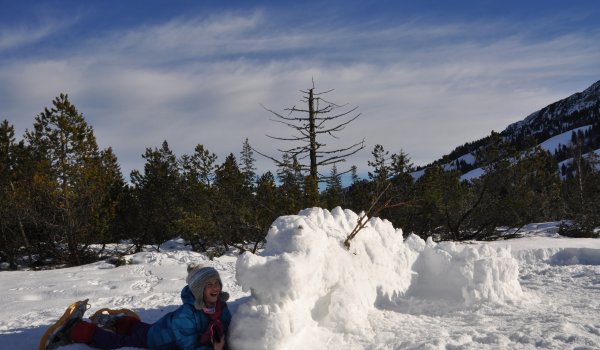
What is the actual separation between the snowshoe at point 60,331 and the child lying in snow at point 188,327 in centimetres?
4

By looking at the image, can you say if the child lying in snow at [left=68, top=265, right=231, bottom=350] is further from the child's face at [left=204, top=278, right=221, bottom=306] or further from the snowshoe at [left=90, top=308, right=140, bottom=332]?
the snowshoe at [left=90, top=308, right=140, bottom=332]

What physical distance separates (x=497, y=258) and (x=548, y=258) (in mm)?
5243

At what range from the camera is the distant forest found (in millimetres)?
12438

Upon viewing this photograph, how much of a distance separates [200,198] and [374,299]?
11164 mm

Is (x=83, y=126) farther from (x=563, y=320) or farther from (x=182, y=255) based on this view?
(x=563, y=320)

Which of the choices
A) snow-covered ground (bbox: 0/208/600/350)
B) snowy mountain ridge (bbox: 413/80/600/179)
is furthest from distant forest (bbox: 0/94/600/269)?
snowy mountain ridge (bbox: 413/80/600/179)

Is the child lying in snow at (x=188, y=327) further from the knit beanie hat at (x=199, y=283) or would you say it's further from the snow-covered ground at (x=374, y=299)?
the snow-covered ground at (x=374, y=299)

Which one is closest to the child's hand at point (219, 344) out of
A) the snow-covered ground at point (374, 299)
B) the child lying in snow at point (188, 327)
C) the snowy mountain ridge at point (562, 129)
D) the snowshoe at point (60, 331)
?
the child lying in snow at point (188, 327)

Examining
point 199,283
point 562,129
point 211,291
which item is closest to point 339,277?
point 211,291

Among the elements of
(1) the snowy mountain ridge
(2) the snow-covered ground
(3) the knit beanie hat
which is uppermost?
(1) the snowy mountain ridge

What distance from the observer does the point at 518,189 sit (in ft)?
50.8

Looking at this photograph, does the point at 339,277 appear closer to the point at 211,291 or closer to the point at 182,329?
the point at 211,291

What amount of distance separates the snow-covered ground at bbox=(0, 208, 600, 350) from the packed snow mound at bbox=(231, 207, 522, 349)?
0.01m

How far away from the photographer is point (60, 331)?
390 cm
